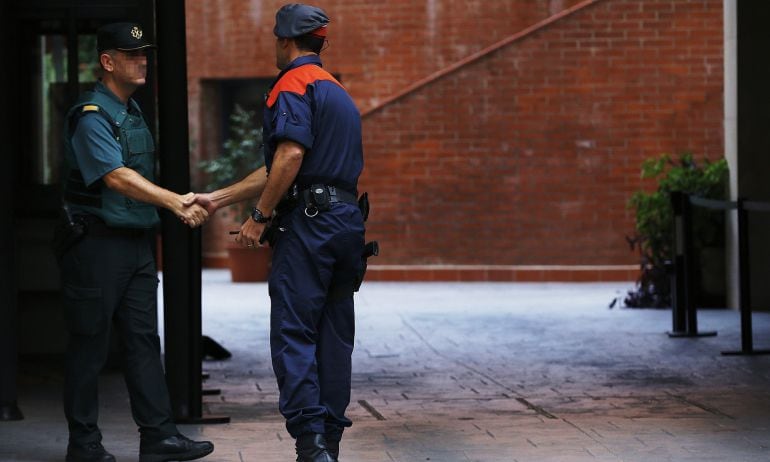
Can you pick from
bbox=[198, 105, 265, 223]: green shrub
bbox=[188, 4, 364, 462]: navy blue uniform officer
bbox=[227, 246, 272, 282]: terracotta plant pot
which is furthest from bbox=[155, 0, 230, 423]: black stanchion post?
bbox=[198, 105, 265, 223]: green shrub

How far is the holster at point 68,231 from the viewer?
592 centimetres

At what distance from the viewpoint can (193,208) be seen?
594 cm

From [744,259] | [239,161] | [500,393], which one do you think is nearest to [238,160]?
[239,161]

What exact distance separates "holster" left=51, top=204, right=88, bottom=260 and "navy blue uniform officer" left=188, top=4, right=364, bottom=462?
0.75 m

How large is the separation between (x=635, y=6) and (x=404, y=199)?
3.46 m

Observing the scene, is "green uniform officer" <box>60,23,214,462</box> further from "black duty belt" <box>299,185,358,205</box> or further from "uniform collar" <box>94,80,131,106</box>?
"black duty belt" <box>299,185,358,205</box>

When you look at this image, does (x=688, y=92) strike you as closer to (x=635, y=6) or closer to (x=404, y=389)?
(x=635, y=6)

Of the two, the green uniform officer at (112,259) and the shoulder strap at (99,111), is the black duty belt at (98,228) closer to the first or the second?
the green uniform officer at (112,259)

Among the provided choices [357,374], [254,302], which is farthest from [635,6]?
[357,374]

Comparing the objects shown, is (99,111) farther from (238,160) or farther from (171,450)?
(238,160)

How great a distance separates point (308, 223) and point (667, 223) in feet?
27.2

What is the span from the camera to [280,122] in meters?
5.52

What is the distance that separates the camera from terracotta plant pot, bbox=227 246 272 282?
17.4 meters

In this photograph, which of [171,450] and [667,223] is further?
[667,223]
